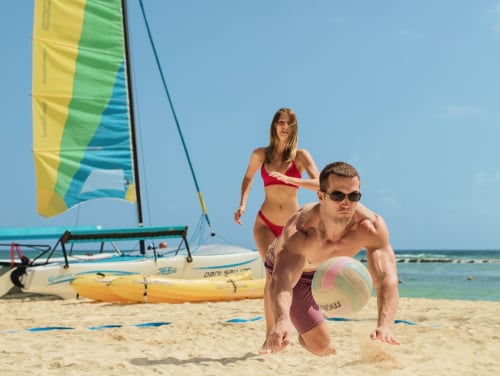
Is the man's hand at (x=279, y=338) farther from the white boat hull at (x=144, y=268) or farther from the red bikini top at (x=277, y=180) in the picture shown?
the white boat hull at (x=144, y=268)

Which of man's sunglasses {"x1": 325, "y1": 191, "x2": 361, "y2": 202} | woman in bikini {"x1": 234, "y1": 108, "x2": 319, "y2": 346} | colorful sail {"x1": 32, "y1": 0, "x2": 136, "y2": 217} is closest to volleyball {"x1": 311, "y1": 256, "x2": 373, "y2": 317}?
man's sunglasses {"x1": 325, "y1": 191, "x2": 361, "y2": 202}

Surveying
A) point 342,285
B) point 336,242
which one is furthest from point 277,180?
point 342,285

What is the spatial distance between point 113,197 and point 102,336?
463 inches

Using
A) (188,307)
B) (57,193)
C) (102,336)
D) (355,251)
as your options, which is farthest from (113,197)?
(355,251)

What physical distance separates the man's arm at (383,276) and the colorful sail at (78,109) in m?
15.3

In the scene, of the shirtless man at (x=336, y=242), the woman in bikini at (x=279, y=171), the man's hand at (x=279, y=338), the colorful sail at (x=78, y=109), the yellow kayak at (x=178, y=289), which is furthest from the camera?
the colorful sail at (x=78, y=109)

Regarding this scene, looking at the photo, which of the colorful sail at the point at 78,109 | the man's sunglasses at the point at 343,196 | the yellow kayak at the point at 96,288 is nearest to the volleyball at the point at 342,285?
the man's sunglasses at the point at 343,196

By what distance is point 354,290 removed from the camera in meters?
3.93

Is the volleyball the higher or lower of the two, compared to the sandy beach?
higher

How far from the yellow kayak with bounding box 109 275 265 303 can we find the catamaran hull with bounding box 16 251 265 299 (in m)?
1.17

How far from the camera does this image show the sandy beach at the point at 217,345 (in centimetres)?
511

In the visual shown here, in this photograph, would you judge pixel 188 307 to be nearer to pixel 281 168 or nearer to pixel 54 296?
pixel 54 296

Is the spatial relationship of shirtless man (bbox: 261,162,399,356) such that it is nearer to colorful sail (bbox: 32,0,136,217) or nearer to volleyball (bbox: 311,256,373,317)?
volleyball (bbox: 311,256,373,317)

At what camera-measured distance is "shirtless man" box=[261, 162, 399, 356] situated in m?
3.55
